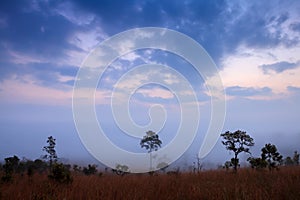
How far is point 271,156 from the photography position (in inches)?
587

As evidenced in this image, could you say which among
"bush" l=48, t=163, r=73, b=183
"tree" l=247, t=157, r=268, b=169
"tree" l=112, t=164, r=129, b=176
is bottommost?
"bush" l=48, t=163, r=73, b=183

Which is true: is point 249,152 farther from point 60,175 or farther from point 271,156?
point 60,175

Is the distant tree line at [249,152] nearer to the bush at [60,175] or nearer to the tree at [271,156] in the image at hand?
the tree at [271,156]

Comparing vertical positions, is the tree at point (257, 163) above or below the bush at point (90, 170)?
above

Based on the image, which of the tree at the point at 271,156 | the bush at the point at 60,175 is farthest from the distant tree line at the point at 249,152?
the bush at the point at 60,175

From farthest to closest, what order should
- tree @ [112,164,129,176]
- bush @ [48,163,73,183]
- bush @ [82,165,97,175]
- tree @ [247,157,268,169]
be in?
tree @ [112,164,129,176] < bush @ [82,165,97,175] < tree @ [247,157,268,169] < bush @ [48,163,73,183]

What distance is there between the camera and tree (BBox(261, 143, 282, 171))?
14581 mm

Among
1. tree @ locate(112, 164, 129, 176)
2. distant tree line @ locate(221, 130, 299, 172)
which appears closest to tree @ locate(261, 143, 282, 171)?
distant tree line @ locate(221, 130, 299, 172)

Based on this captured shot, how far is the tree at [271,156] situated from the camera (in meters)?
14.6

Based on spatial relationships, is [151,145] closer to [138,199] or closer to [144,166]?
[144,166]

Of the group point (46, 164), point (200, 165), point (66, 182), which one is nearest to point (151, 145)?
point (200, 165)

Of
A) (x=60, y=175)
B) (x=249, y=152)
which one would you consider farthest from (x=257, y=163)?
(x=60, y=175)

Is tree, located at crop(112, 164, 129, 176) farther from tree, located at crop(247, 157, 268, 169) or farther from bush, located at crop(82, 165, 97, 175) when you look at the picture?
tree, located at crop(247, 157, 268, 169)

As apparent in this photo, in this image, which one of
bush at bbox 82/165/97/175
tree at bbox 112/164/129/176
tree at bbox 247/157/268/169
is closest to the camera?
tree at bbox 247/157/268/169
